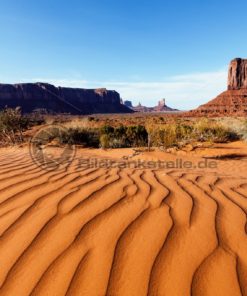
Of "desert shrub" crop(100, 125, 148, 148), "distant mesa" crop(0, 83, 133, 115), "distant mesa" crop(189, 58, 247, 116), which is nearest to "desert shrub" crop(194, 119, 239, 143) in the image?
"desert shrub" crop(100, 125, 148, 148)

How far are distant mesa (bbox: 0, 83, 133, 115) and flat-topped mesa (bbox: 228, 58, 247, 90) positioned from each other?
148 ft

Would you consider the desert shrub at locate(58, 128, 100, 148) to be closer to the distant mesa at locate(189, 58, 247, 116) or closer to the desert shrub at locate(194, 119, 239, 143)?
the desert shrub at locate(194, 119, 239, 143)

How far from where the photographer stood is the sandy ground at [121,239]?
143cm

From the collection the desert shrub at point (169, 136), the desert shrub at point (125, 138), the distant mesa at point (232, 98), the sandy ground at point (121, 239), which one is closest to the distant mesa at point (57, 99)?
the distant mesa at point (232, 98)

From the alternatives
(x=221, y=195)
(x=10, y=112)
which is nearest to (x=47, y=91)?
(x=10, y=112)

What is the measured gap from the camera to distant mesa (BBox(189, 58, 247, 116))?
5897 cm

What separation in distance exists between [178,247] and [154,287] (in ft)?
1.28

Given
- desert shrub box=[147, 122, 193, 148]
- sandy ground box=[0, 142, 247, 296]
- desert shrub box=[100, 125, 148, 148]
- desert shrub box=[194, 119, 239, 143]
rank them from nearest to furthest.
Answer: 1. sandy ground box=[0, 142, 247, 296]
2. desert shrub box=[147, 122, 193, 148]
3. desert shrub box=[194, 119, 239, 143]
4. desert shrub box=[100, 125, 148, 148]

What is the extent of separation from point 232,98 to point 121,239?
236ft

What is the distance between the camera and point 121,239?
1.84 meters

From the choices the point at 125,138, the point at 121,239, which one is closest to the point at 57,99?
the point at 125,138

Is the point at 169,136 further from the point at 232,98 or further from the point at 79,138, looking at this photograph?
the point at 232,98

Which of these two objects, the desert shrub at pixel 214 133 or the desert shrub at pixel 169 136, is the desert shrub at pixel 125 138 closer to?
the desert shrub at pixel 169 136

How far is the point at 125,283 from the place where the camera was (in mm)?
1429
